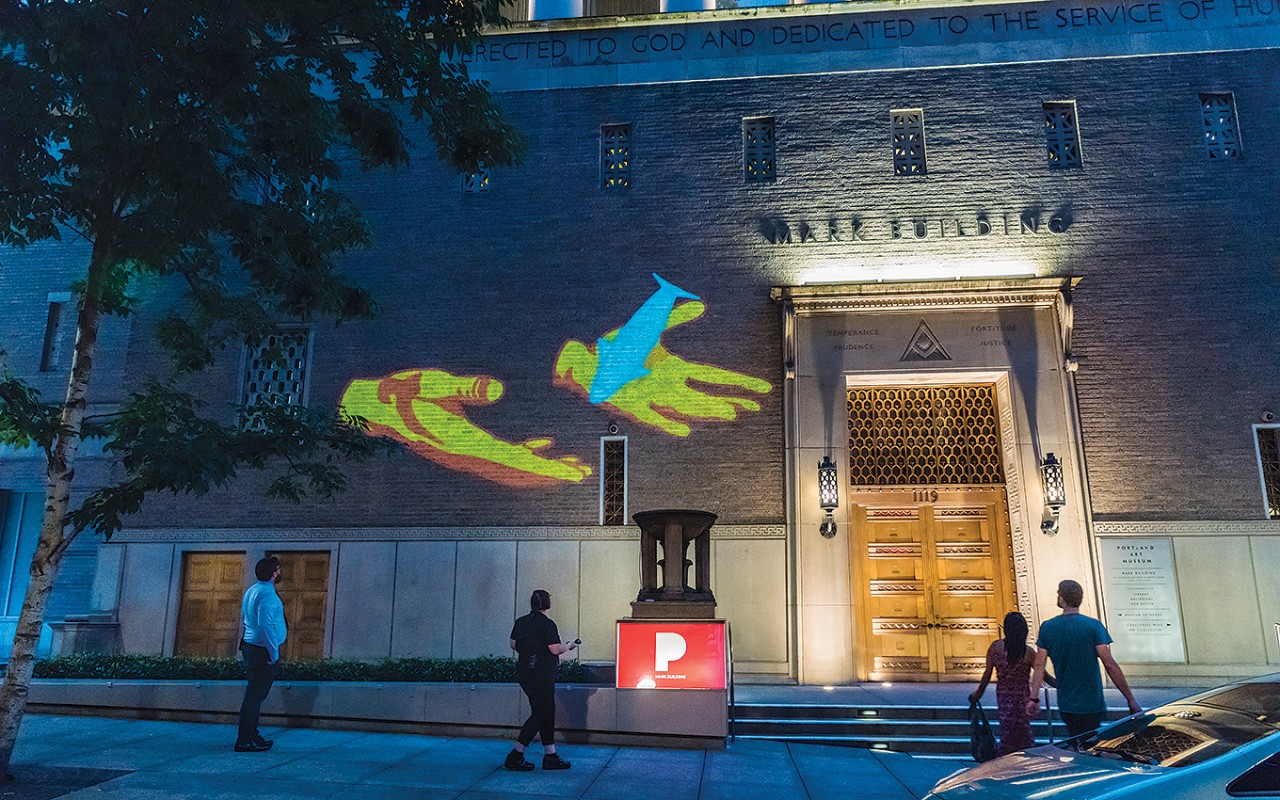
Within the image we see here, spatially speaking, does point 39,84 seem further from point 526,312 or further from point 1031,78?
point 1031,78

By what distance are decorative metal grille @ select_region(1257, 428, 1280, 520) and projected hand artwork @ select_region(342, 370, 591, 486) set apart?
416 inches

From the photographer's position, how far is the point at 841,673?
12695 millimetres

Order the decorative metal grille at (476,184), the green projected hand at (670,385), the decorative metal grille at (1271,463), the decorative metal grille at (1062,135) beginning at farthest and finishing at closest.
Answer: the decorative metal grille at (476,184) → the decorative metal grille at (1062,135) → the green projected hand at (670,385) → the decorative metal grille at (1271,463)

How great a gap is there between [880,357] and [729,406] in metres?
2.57

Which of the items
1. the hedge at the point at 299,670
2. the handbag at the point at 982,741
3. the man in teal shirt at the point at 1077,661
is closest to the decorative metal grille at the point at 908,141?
the hedge at the point at 299,670

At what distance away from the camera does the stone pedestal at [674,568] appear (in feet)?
31.3

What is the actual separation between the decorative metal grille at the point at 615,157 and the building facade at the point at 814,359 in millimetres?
89

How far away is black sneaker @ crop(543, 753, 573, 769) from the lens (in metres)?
7.78

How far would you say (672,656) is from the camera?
362 inches

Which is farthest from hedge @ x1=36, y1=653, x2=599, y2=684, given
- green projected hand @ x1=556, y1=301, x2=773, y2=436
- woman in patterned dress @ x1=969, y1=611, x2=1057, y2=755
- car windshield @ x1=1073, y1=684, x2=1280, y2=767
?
car windshield @ x1=1073, y1=684, x2=1280, y2=767

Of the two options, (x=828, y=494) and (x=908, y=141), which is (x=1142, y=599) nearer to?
(x=828, y=494)

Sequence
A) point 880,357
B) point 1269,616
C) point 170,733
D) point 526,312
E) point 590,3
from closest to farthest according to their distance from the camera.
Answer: point 170,733, point 1269,616, point 880,357, point 526,312, point 590,3

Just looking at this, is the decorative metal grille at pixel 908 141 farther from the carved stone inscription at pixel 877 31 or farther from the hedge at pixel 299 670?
the hedge at pixel 299 670

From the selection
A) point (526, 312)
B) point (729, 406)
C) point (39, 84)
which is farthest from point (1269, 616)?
point (39, 84)
